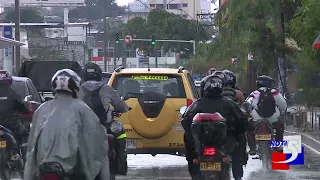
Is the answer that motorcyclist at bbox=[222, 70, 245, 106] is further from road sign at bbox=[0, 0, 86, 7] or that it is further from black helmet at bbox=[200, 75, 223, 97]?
road sign at bbox=[0, 0, 86, 7]

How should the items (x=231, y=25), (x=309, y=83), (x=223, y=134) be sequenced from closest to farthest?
(x=223, y=134) < (x=231, y=25) < (x=309, y=83)

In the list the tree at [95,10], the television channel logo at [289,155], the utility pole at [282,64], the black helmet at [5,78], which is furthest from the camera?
the tree at [95,10]

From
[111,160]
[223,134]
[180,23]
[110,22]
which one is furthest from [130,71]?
[110,22]

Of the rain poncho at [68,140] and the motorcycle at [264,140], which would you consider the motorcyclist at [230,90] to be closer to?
the motorcycle at [264,140]

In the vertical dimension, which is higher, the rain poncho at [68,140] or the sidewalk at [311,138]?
the rain poncho at [68,140]

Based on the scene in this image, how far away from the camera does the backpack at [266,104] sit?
16.5 metres

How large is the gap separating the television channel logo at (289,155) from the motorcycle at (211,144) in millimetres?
5171

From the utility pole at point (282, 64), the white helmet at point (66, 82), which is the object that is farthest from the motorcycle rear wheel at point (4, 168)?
the utility pole at point (282, 64)

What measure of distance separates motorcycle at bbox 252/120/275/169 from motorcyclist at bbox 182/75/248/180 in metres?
5.52

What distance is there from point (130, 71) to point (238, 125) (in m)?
4.80

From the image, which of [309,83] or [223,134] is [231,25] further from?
[223,134]

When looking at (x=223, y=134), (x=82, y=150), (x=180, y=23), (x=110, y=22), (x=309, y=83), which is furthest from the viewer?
(x=110, y=22)

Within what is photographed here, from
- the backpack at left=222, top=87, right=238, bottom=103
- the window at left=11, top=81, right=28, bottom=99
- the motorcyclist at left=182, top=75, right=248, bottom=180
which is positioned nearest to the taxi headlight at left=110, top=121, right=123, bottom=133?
the motorcyclist at left=182, top=75, right=248, bottom=180

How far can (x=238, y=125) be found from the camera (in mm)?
10836
